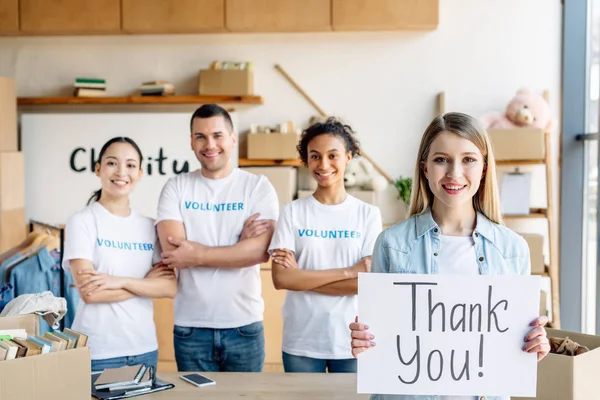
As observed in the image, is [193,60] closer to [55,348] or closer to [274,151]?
[274,151]

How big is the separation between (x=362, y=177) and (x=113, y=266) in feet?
7.25

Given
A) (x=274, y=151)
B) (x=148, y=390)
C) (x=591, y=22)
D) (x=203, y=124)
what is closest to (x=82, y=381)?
(x=148, y=390)

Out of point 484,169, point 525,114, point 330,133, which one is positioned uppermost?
point 525,114

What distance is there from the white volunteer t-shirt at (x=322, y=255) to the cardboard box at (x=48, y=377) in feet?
2.85

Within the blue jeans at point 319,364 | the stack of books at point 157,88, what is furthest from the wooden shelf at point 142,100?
the blue jeans at point 319,364

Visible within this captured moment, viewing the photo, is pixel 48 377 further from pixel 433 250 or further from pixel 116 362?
pixel 433 250

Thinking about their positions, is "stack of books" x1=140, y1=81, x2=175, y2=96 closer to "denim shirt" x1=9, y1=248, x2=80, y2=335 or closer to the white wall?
the white wall

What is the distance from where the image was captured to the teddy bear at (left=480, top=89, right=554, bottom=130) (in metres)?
3.88

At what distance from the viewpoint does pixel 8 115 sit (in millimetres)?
4223

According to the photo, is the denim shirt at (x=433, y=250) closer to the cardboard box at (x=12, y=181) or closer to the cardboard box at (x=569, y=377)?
the cardboard box at (x=569, y=377)

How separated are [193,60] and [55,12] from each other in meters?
0.91

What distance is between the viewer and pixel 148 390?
1810 mm

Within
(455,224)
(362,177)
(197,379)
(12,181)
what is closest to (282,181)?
(362,177)

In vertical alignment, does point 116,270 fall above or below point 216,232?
below
